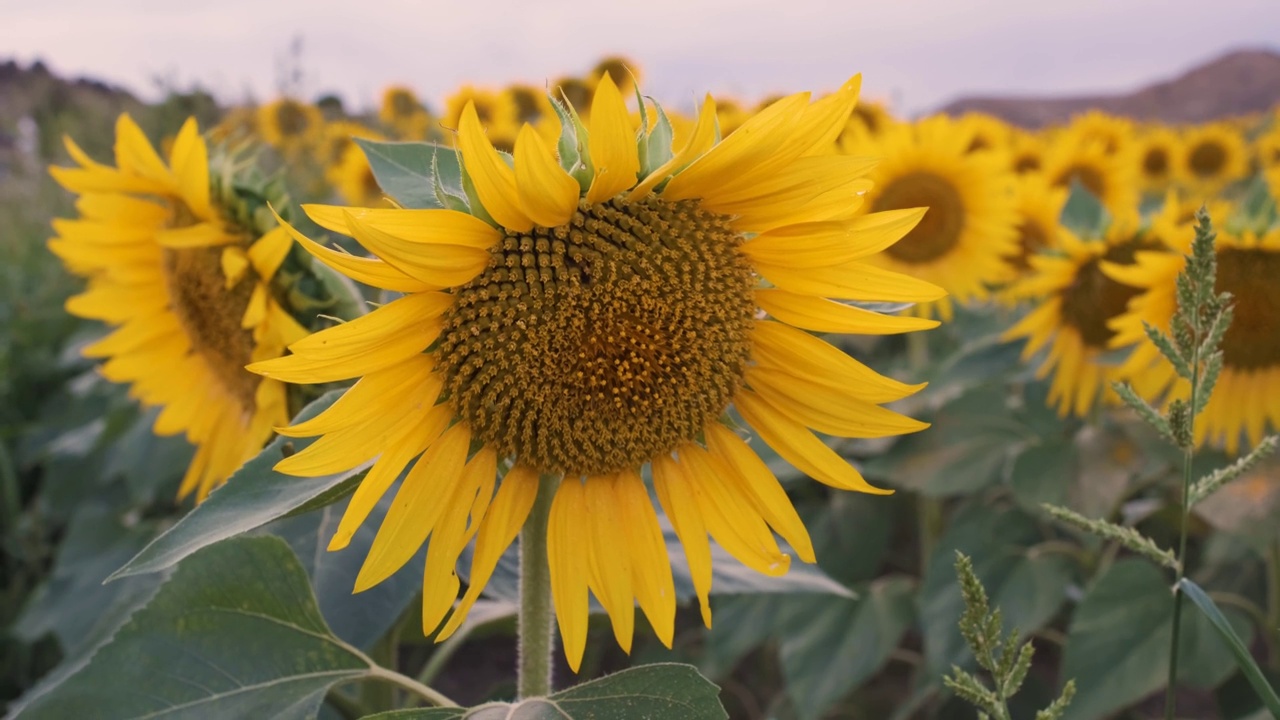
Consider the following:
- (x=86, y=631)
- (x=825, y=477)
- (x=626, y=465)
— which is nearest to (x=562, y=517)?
(x=626, y=465)

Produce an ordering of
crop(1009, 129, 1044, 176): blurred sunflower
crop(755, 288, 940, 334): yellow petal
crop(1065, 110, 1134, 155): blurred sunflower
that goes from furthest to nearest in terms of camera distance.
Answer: crop(1065, 110, 1134, 155): blurred sunflower < crop(1009, 129, 1044, 176): blurred sunflower < crop(755, 288, 940, 334): yellow petal

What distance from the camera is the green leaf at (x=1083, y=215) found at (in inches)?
102

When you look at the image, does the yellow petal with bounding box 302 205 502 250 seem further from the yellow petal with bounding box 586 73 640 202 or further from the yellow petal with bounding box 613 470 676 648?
the yellow petal with bounding box 613 470 676 648

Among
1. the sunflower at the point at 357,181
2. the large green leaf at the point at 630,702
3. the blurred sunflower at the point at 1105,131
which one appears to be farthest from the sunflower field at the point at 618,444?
the blurred sunflower at the point at 1105,131

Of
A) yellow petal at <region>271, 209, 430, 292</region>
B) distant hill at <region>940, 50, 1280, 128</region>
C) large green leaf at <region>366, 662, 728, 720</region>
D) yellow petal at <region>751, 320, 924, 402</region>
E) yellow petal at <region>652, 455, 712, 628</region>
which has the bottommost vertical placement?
distant hill at <region>940, 50, 1280, 128</region>

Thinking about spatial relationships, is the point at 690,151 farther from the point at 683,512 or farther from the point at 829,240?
the point at 683,512

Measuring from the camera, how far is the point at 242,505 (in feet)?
3.21

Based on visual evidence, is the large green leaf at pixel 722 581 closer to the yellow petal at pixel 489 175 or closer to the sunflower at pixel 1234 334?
the yellow petal at pixel 489 175

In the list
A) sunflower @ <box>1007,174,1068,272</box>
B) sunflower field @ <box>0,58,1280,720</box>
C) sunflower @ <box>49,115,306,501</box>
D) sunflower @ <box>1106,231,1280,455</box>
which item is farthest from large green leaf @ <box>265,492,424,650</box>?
sunflower @ <box>1007,174,1068,272</box>

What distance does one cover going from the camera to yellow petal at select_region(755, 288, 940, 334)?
1.04 meters

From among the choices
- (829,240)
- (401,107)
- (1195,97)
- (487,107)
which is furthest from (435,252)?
(1195,97)

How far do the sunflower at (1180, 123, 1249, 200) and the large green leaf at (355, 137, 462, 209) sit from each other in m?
7.24

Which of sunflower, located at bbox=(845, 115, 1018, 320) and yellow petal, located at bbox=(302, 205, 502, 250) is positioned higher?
yellow petal, located at bbox=(302, 205, 502, 250)

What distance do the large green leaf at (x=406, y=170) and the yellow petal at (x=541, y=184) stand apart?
0.63 ft
